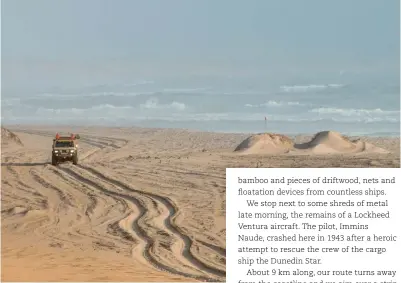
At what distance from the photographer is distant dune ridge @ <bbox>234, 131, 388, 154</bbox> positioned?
36094mm

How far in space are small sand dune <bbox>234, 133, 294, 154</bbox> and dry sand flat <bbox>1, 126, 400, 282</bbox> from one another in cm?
15

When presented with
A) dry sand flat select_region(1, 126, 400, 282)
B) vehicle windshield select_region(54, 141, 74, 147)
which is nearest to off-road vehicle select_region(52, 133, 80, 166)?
vehicle windshield select_region(54, 141, 74, 147)

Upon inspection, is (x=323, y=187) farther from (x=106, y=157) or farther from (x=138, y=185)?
(x=106, y=157)

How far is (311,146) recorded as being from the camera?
3675 cm

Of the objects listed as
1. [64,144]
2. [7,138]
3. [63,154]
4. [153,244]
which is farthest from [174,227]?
[7,138]

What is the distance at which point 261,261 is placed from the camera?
Answer: 11.3 m

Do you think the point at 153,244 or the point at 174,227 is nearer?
the point at 153,244

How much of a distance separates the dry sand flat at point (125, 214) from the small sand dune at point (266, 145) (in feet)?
0.48

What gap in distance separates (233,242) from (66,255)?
15.1ft

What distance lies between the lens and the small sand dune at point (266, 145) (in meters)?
36.3

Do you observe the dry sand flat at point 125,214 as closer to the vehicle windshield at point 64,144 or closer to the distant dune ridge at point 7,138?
the vehicle windshield at point 64,144

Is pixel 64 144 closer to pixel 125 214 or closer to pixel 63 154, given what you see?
pixel 63 154

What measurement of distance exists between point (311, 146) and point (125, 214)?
18.6 meters

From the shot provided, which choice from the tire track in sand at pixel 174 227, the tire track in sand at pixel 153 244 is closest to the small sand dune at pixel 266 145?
the tire track in sand at pixel 174 227
